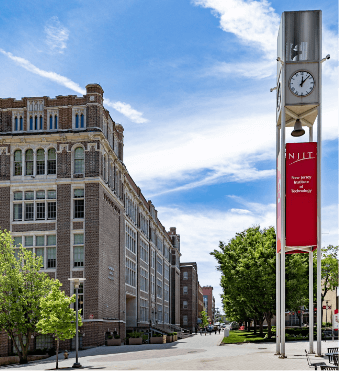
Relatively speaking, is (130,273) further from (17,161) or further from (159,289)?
(159,289)

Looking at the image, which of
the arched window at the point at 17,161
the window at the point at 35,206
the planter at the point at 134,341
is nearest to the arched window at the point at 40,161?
the arched window at the point at 17,161

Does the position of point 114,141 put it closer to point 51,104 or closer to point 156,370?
point 51,104

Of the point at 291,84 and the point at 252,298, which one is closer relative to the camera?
the point at 291,84

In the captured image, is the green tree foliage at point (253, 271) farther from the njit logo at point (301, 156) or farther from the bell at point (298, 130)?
Result: the bell at point (298, 130)

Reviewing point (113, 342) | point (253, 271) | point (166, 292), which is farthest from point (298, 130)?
point (166, 292)

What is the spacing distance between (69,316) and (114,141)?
96.3 feet

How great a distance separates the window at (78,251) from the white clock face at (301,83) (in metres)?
27.6

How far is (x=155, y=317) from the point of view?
8569 centimetres

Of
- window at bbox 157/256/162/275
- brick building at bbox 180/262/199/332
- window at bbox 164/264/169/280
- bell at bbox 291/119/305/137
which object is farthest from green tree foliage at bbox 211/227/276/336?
brick building at bbox 180/262/199/332

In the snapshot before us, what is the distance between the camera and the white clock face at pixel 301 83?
94.9ft

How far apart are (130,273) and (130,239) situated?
4279 mm

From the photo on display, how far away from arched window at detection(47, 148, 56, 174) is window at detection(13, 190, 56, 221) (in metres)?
2.14

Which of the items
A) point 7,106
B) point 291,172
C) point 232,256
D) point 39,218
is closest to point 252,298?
point 232,256

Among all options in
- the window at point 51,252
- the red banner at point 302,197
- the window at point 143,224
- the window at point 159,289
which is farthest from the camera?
the window at point 159,289
